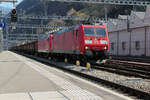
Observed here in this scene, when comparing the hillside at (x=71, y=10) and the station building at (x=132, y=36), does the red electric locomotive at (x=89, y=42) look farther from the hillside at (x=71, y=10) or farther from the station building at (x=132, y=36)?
the hillside at (x=71, y=10)

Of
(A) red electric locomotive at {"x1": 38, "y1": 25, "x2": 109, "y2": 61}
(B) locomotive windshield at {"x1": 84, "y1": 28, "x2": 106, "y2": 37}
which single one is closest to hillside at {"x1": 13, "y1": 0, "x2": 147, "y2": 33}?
(B) locomotive windshield at {"x1": 84, "y1": 28, "x2": 106, "y2": 37}

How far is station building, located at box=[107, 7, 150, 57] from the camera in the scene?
4047 cm

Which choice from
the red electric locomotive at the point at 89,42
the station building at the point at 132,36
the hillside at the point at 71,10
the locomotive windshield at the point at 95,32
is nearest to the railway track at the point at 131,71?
the red electric locomotive at the point at 89,42

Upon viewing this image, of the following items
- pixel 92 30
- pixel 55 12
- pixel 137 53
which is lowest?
pixel 137 53

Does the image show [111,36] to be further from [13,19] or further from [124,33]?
[13,19]

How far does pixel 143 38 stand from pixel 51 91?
33.5 m

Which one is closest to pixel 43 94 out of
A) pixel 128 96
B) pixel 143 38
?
pixel 128 96

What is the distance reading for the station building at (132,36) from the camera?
40469mm

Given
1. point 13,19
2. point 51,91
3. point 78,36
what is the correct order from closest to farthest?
point 51,91 → point 78,36 → point 13,19

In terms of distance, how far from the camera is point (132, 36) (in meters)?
44.5

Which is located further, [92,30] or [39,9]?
[39,9]

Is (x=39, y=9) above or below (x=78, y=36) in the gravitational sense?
above

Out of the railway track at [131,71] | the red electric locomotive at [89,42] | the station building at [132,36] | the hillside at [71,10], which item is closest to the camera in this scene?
the railway track at [131,71]

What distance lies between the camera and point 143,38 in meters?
41.1
